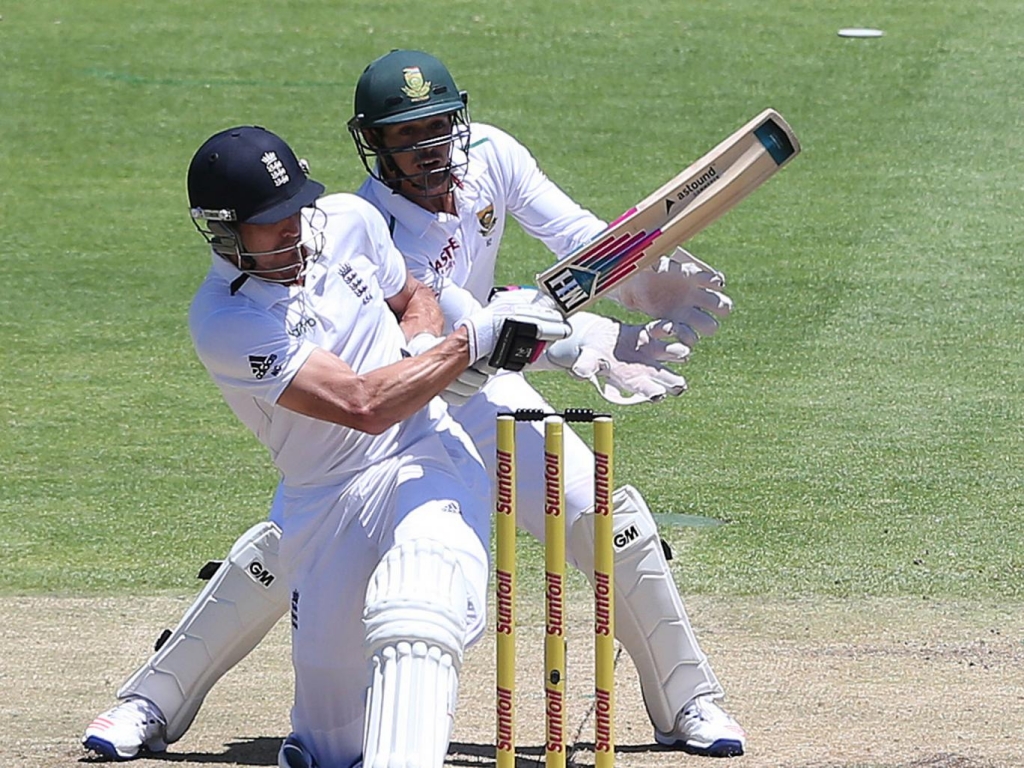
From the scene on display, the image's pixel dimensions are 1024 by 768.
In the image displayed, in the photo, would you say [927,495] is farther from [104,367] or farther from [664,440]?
[104,367]

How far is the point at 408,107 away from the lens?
4684mm

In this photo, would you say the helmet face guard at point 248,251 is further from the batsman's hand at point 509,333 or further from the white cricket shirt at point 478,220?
the white cricket shirt at point 478,220

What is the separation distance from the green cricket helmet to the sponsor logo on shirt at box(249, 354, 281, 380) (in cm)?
86

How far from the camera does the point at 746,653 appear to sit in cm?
527

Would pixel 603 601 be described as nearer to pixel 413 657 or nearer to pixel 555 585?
pixel 555 585

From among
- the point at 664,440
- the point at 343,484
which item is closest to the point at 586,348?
the point at 343,484

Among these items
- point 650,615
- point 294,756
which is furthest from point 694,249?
point 294,756

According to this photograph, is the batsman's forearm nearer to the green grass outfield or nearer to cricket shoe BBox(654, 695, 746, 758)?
cricket shoe BBox(654, 695, 746, 758)

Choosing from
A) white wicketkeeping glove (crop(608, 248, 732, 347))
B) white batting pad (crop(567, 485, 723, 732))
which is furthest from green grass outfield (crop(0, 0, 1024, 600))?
white wicketkeeping glove (crop(608, 248, 732, 347))

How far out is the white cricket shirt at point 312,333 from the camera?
13.4 feet

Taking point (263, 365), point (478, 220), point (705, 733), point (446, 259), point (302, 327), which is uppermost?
point (478, 220)

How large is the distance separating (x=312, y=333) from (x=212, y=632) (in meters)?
1.03

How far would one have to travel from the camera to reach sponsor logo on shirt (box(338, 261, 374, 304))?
171 inches

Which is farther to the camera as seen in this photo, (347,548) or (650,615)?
(650,615)
